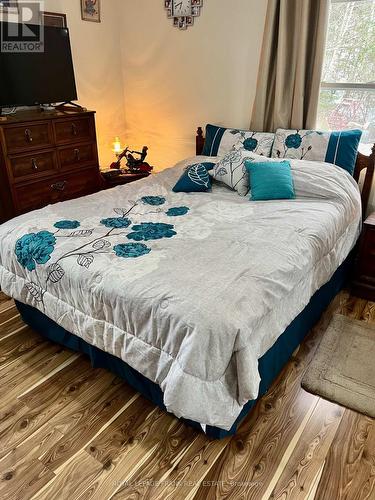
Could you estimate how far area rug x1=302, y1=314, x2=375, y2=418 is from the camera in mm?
1673

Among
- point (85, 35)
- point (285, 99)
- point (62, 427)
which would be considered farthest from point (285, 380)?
point (85, 35)

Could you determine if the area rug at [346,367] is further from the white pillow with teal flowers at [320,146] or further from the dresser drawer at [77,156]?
the dresser drawer at [77,156]

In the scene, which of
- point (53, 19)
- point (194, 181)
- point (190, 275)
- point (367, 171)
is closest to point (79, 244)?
point (190, 275)

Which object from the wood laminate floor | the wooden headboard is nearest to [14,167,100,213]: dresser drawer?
the wood laminate floor

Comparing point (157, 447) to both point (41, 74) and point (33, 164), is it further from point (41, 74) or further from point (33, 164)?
point (41, 74)

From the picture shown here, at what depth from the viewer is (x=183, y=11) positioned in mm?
3051

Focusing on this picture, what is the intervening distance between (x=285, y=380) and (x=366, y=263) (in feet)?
3.69

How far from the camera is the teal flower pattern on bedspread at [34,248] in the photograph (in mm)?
1648

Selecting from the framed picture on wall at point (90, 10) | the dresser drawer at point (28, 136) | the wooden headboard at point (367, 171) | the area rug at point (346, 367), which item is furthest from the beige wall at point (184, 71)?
the area rug at point (346, 367)

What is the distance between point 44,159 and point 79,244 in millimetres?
1351

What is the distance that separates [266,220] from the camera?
6.30ft

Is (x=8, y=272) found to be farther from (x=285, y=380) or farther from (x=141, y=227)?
(x=285, y=380)

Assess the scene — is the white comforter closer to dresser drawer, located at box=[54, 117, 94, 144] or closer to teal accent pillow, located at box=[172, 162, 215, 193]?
teal accent pillow, located at box=[172, 162, 215, 193]

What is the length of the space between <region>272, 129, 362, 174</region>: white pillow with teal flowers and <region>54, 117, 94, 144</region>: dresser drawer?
1570mm
